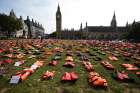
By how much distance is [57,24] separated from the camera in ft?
526

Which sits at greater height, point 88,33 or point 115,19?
point 115,19

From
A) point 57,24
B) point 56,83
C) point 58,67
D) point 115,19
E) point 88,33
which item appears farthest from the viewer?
→ point 115,19

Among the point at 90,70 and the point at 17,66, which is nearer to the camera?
the point at 90,70

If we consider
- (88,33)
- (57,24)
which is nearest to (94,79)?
(57,24)

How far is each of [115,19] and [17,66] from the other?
181800 millimetres

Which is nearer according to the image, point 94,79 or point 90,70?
point 94,79

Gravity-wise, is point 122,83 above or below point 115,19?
below

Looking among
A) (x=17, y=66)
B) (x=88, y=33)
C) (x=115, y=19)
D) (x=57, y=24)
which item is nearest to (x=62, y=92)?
(x=17, y=66)

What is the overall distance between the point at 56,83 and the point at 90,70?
5.34m

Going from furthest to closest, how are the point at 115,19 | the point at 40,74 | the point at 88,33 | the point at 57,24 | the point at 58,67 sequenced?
1. the point at 115,19
2. the point at 88,33
3. the point at 57,24
4. the point at 58,67
5. the point at 40,74

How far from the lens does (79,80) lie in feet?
58.6

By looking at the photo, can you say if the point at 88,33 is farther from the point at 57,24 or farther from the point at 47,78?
the point at 47,78

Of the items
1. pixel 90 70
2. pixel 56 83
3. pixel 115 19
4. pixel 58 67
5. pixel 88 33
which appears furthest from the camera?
pixel 115 19

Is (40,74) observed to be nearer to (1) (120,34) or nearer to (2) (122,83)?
(2) (122,83)
